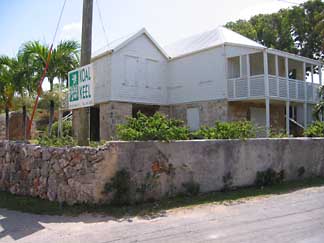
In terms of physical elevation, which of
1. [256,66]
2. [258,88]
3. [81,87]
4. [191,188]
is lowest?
[191,188]

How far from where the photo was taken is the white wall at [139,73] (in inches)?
749

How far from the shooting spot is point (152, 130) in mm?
7770

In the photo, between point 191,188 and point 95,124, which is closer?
point 191,188

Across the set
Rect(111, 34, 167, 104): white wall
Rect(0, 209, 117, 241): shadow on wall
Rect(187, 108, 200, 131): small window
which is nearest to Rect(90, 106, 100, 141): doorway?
Rect(111, 34, 167, 104): white wall

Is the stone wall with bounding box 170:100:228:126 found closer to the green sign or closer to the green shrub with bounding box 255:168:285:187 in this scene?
the green shrub with bounding box 255:168:285:187

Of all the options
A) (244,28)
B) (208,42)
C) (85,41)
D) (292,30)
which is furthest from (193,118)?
(292,30)

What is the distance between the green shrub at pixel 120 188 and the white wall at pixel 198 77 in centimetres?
1273

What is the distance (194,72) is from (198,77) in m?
0.47

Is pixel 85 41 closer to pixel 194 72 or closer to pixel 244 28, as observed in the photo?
pixel 194 72

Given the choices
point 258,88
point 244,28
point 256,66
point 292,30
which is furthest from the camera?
point 244,28

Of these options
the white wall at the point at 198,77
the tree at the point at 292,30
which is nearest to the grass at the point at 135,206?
the white wall at the point at 198,77

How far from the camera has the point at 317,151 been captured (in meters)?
11.8

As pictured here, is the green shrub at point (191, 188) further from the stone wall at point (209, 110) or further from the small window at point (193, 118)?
the small window at point (193, 118)

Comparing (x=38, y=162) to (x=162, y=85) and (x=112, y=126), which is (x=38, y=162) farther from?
(x=162, y=85)
